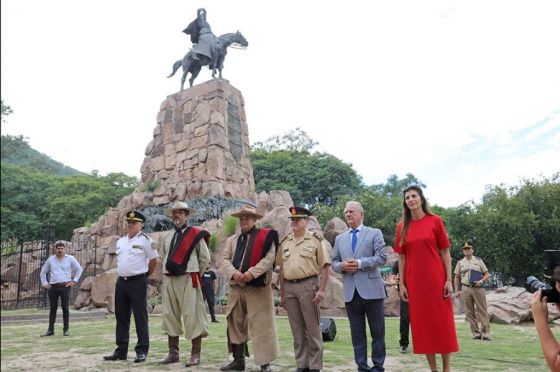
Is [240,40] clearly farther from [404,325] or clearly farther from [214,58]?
[404,325]

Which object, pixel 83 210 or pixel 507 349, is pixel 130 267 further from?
pixel 83 210

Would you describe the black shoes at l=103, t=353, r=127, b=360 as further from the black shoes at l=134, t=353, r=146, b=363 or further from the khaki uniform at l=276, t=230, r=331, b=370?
the khaki uniform at l=276, t=230, r=331, b=370

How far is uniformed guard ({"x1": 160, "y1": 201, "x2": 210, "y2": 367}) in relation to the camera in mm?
5305

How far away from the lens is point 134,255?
19.1 ft

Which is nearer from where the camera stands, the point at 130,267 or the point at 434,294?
the point at 434,294

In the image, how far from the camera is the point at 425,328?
4.03 m

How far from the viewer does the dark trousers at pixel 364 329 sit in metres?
4.43

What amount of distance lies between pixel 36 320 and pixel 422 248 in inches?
394

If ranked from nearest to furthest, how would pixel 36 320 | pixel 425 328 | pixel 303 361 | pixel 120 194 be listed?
pixel 425 328 < pixel 303 361 < pixel 36 320 < pixel 120 194

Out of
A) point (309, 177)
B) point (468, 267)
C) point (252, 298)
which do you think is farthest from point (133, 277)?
point (309, 177)

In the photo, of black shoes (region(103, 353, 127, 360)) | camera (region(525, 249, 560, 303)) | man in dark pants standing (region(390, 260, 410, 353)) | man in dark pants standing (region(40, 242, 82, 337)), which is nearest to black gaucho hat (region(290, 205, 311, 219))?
man in dark pants standing (region(390, 260, 410, 353))

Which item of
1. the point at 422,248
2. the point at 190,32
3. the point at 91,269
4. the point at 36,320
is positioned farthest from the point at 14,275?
the point at 422,248

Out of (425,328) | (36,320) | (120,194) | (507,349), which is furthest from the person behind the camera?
(120,194)

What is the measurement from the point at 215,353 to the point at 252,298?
1.44 m
